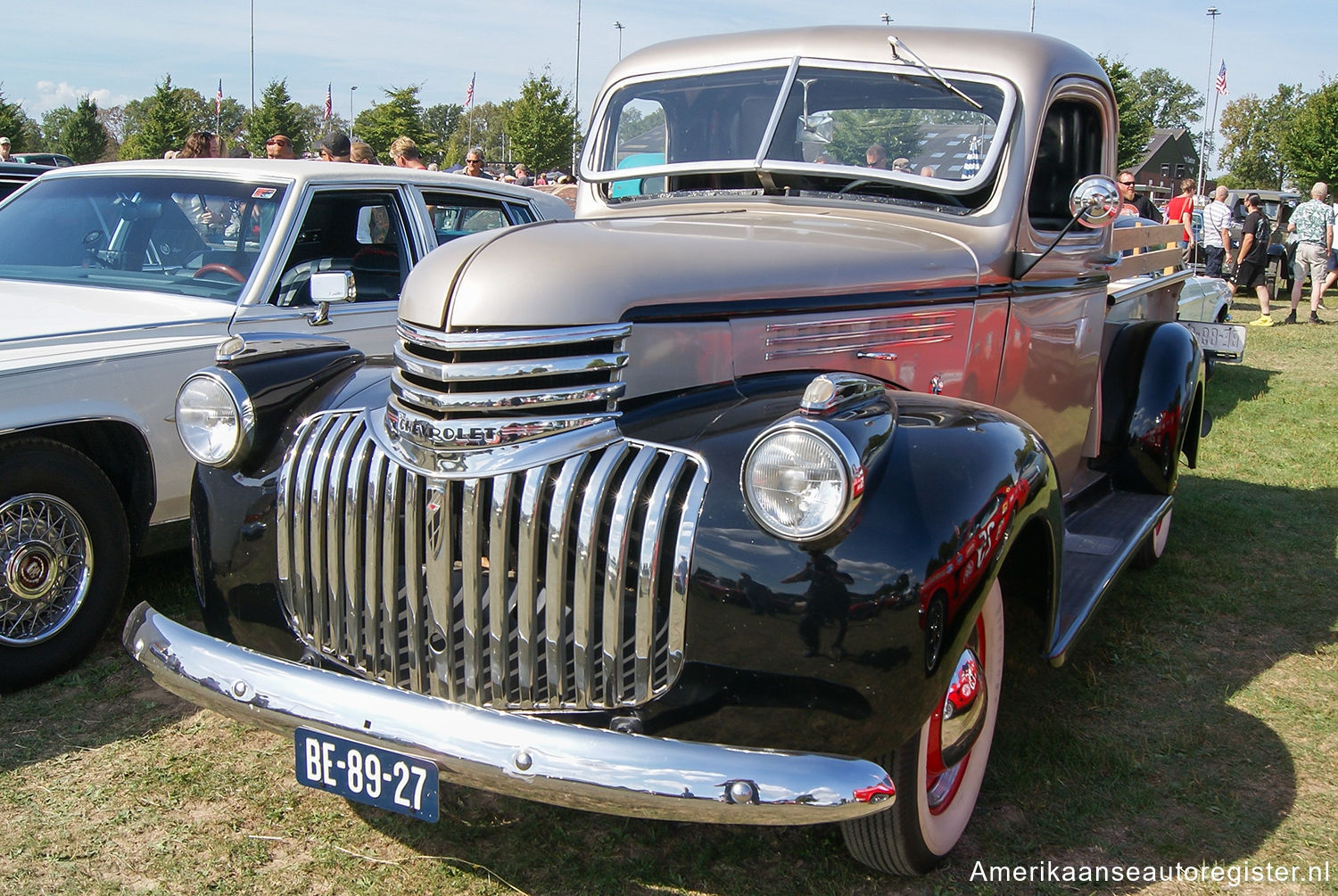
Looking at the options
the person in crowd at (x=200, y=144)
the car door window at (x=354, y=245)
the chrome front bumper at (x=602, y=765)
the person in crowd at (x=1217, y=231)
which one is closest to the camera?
the chrome front bumper at (x=602, y=765)

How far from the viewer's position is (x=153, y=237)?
4543mm

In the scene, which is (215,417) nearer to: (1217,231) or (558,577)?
(558,577)

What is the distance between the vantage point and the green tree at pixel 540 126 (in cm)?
4975

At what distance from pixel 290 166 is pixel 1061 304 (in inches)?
130

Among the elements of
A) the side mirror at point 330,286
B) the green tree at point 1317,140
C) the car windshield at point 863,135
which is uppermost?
the green tree at point 1317,140

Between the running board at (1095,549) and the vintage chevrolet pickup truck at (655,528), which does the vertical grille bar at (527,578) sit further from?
the running board at (1095,549)

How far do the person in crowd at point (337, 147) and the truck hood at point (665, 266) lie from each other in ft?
18.0

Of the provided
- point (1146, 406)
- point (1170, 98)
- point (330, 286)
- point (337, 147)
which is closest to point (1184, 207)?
point (337, 147)

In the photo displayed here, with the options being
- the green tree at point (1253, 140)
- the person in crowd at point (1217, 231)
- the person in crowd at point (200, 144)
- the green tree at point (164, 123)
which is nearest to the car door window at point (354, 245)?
the person in crowd at point (200, 144)

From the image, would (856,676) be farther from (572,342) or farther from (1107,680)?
(1107,680)

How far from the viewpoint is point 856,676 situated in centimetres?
203

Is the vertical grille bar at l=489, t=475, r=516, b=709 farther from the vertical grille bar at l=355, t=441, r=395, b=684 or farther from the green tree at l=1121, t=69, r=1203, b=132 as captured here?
the green tree at l=1121, t=69, r=1203, b=132

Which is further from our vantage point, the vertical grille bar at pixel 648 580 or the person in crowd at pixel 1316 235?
the person in crowd at pixel 1316 235

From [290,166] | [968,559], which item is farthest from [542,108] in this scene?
[968,559]
